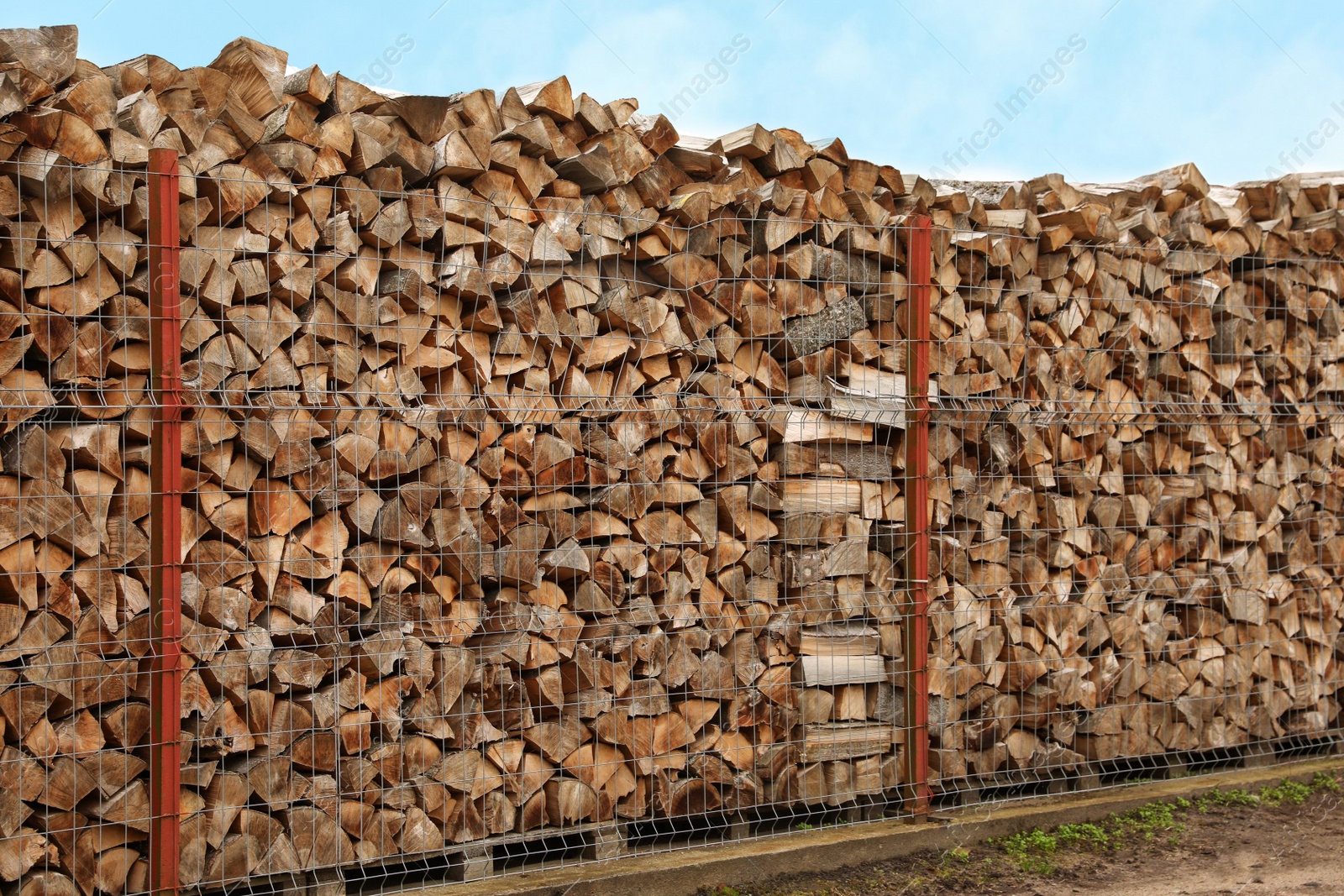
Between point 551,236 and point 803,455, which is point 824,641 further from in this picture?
point 551,236

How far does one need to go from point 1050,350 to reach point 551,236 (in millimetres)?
2136

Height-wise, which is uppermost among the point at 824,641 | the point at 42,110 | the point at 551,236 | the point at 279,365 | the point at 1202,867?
the point at 42,110

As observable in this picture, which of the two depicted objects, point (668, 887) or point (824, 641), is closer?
point (668, 887)

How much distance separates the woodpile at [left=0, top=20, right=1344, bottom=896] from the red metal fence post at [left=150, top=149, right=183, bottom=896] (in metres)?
0.07

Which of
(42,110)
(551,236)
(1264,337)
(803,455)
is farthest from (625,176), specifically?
(1264,337)

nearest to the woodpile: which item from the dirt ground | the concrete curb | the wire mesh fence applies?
the wire mesh fence

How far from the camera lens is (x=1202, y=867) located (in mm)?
4246

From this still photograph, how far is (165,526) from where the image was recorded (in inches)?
127

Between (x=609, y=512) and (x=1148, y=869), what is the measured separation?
2370mm

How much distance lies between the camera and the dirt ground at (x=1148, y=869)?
3.96 m

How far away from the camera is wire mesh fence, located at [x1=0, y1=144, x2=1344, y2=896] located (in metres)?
3.25

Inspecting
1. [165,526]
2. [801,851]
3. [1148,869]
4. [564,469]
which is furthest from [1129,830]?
[165,526]

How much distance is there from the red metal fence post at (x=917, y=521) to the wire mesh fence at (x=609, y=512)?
21mm

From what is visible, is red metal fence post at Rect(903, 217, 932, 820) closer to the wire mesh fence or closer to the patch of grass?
the wire mesh fence
